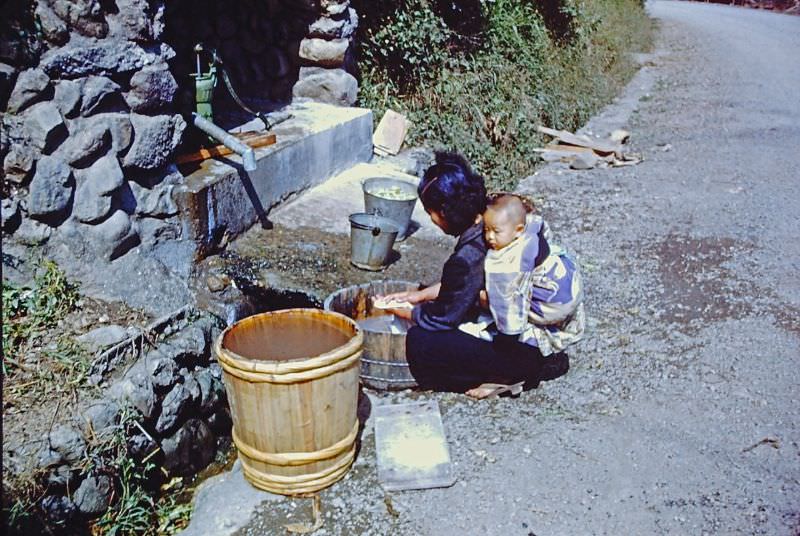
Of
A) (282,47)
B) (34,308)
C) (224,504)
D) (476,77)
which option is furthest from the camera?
(476,77)

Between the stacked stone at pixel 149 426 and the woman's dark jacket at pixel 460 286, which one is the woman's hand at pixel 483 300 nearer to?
the woman's dark jacket at pixel 460 286

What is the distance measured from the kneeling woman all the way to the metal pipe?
1426 mm

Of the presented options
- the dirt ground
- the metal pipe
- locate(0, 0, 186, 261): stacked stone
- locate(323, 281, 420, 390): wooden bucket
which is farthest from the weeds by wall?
locate(323, 281, 420, 390): wooden bucket

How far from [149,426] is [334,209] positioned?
2.82 meters

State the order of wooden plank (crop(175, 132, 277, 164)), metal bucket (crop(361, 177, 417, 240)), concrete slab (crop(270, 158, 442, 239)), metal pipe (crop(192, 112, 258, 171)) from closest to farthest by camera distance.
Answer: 1. metal pipe (crop(192, 112, 258, 171))
2. wooden plank (crop(175, 132, 277, 164))
3. metal bucket (crop(361, 177, 417, 240))
4. concrete slab (crop(270, 158, 442, 239))

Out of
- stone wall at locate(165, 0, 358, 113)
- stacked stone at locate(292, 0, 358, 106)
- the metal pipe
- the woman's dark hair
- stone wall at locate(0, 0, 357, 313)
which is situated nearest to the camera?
the woman's dark hair

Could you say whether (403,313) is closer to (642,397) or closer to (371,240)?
(371,240)

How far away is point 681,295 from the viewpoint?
16.5 feet

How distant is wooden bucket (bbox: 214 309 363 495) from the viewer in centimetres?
283

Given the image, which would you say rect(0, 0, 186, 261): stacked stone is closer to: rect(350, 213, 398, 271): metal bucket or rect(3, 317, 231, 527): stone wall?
rect(3, 317, 231, 527): stone wall

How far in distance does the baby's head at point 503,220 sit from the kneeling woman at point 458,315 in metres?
0.08

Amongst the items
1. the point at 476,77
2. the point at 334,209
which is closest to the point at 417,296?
the point at 334,209

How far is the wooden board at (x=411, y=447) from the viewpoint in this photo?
319 cm

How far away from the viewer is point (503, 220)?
3.22 m
